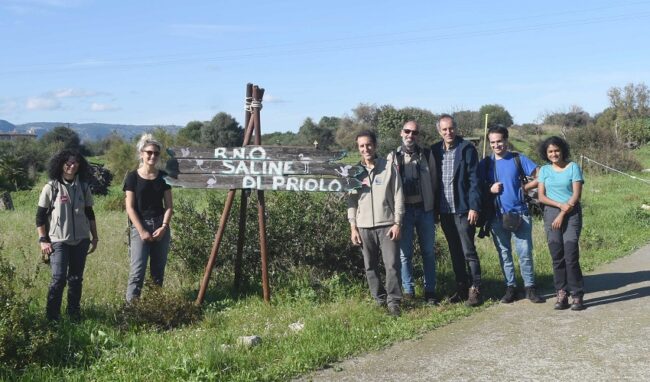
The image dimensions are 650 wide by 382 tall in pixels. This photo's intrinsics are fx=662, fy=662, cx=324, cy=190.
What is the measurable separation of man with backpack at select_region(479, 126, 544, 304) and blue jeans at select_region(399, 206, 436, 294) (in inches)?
25.7

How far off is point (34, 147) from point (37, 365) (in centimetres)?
4108

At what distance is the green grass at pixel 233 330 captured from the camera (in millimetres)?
4891

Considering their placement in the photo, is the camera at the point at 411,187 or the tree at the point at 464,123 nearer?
the camera at the point at 411,187

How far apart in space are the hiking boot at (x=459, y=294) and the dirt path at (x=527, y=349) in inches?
17.3

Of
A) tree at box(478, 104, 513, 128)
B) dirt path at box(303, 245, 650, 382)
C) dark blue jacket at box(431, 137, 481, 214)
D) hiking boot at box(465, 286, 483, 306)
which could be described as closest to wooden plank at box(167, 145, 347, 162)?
dark blue jacket at box(431, 137, 481, 214)

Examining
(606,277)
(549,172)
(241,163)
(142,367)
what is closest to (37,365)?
(142,367)

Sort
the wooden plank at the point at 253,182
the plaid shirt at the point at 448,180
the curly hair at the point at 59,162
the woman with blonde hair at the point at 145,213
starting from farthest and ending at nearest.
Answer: the wooden plank at the point at 253,182, the plaid shirt at the point at 448,180, the woman with blonde hair at the point at 145,213, the curly hair at the point at 59,162

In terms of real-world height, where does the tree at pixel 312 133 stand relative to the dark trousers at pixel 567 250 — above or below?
above

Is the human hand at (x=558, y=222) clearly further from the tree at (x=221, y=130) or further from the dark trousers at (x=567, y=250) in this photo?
the tree at (x=221, y=130)

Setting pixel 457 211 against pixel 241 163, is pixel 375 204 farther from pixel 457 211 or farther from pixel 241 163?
pixel 241 163

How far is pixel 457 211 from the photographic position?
6855 mm

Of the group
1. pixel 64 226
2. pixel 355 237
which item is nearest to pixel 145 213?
pixel 64 226

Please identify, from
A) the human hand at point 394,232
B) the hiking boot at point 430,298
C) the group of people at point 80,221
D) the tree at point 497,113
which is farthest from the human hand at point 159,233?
the tree at point 497,113

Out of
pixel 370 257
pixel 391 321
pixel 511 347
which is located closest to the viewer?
pixel 511 347
